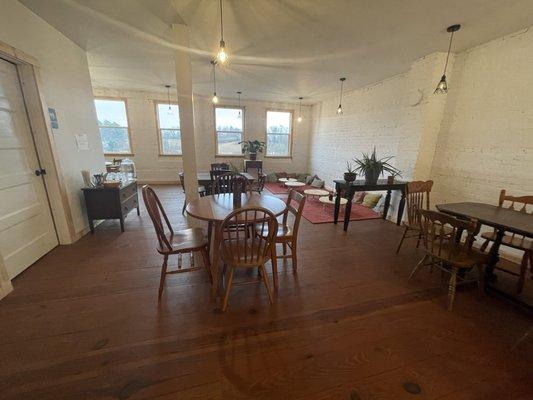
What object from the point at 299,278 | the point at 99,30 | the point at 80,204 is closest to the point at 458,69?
the point at 299,278

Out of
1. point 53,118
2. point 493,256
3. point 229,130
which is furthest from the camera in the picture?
point 229,130

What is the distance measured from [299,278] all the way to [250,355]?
94 centimetres

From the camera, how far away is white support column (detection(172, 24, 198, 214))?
2641 millimetres

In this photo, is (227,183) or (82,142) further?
(82,142)

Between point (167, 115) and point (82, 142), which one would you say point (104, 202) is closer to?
point (82, 142)

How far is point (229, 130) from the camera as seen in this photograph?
7.24 m

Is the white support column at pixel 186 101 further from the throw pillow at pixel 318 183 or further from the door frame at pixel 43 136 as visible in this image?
the throw pillow at pixel 318 183

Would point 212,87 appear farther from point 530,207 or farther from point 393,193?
point 530,207

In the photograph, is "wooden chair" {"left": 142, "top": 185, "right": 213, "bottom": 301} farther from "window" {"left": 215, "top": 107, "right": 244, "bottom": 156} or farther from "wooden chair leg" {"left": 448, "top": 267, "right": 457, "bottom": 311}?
"window" {"left": 215, "top": 107, "right": 244, "bottom": 156}

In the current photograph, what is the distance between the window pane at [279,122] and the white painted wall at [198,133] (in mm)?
178

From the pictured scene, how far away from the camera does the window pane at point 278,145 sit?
7.69 metres

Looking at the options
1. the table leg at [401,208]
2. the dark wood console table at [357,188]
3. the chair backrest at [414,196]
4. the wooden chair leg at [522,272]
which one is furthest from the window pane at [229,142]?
the wooden chair leg at [522,272]

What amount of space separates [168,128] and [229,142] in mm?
1891

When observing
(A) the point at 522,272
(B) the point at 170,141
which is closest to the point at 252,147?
(B) the point at 170,141
